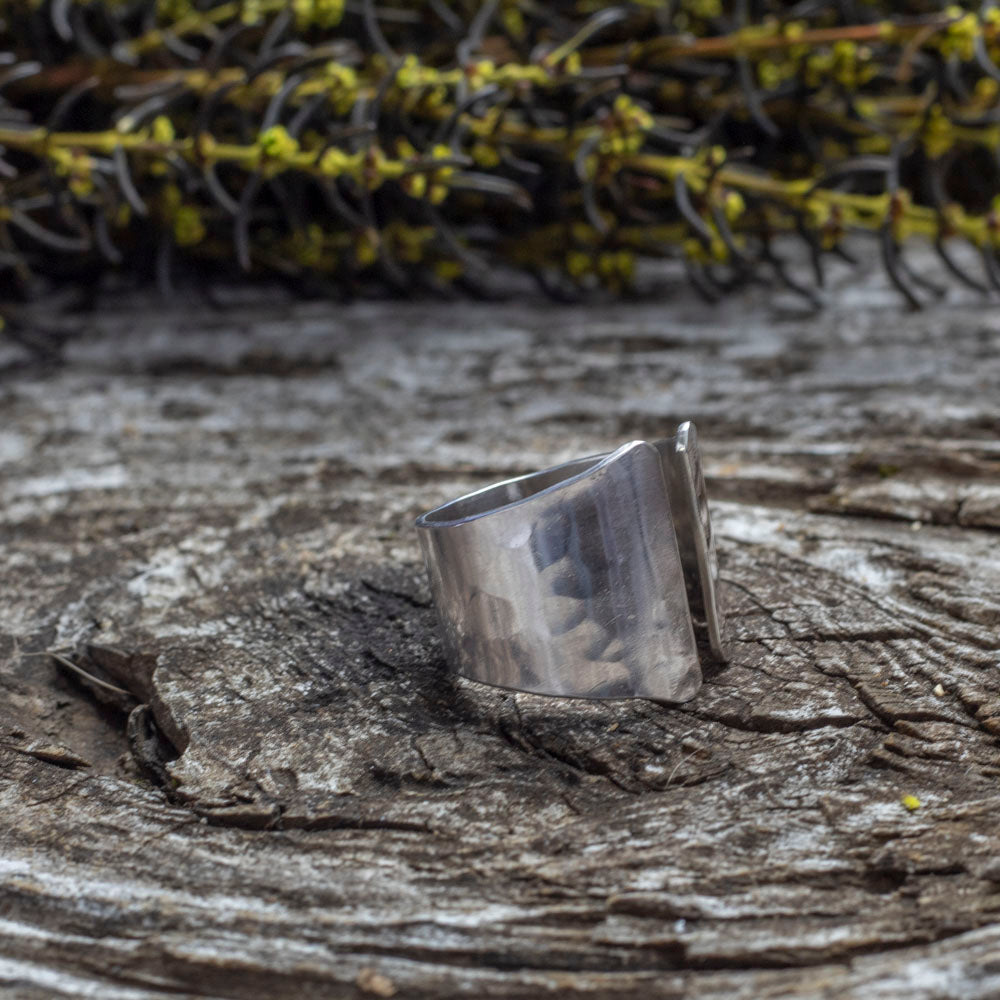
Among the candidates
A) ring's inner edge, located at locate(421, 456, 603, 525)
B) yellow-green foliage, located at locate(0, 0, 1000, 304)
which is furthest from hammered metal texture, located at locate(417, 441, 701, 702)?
yellow-green foliage, located at locate(0, 0, 1000, 304)

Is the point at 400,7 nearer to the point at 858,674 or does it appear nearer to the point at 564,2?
the point at 564,2

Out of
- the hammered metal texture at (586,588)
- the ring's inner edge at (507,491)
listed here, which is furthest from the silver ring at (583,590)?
the ring's inner edge at (507,491)

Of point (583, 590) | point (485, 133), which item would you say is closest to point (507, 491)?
point (583, 590)

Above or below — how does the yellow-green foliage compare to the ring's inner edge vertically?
above

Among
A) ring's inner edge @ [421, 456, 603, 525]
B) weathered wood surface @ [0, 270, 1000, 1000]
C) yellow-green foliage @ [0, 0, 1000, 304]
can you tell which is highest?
yellow-green foliage @ [0, 0, 1000, 304]

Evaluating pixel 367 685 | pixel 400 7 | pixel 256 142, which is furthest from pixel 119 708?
pixel 400 7

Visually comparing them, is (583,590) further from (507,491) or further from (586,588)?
(507,491)

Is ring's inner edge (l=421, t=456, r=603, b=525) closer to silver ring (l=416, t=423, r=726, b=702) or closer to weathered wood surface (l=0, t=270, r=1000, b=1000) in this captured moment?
weathered wood surface (l=0, t=270, r=1000, b=1000)
